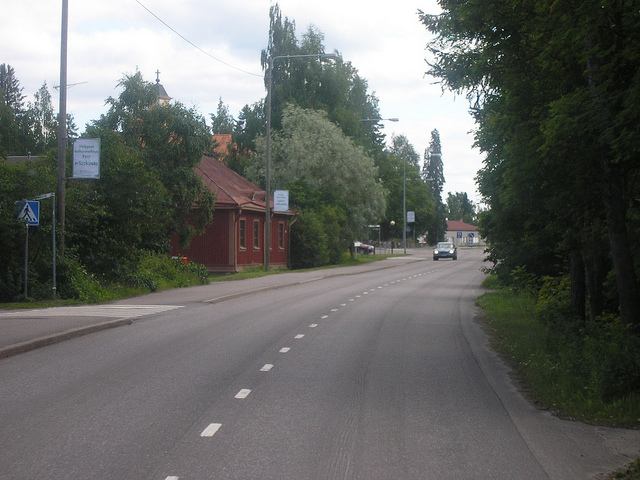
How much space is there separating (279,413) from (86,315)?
9909mm

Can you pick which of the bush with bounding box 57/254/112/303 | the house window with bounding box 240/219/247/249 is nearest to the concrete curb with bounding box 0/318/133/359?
the bush with bounding box 57/254/112/303

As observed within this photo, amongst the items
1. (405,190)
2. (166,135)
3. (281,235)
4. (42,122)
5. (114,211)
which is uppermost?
(42,122)

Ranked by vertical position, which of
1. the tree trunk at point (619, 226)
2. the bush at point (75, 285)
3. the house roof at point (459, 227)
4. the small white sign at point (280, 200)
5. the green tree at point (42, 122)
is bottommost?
the bush at point (75, 285)

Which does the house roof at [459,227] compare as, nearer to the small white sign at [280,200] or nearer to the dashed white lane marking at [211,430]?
the small white sign at [280,200]

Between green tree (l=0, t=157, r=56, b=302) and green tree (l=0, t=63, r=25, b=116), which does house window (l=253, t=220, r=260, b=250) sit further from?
green tree (l=0, t=63, r=25, b=116)

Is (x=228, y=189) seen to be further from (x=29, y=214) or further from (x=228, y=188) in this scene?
(x=29, y=214)

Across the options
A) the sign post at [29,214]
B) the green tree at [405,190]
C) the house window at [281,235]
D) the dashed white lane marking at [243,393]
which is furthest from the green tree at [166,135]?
the green tree at [405,190]

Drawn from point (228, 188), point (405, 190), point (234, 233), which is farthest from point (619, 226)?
point (405, 190)

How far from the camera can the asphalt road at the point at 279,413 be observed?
18.1ft

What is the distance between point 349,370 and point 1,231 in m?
12.3

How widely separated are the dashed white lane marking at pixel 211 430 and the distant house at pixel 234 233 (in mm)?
29448

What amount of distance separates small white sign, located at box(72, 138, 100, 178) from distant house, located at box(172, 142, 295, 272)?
1562 cm

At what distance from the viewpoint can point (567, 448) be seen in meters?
6.12

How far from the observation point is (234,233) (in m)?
37.5
